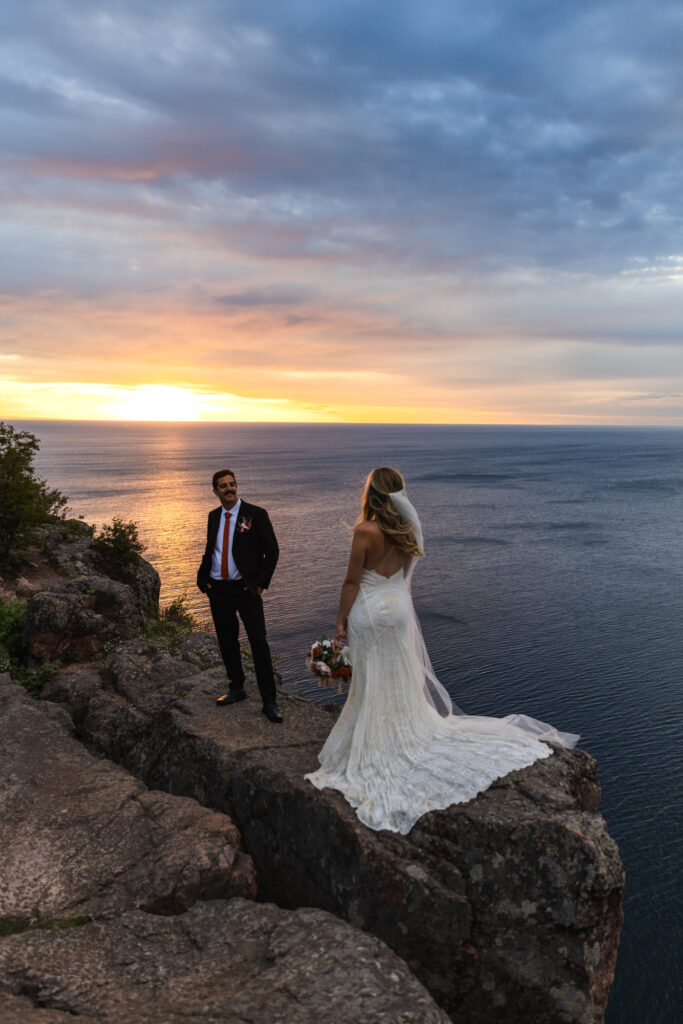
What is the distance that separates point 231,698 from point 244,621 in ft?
4.07

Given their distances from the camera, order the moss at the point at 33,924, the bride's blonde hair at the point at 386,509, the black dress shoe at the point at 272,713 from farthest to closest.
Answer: the black dress shoe at the point at 272,713 → the bride's blonde hair at the point at 386,509 → the moss at the point at 33,924

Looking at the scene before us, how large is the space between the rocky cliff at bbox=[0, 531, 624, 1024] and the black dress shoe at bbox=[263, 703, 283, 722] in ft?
2.39

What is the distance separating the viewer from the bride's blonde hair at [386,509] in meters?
7.08

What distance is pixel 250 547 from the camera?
910cm

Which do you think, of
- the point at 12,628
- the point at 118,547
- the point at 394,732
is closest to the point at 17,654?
the point at 12,628

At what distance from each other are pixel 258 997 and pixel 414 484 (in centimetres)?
9438

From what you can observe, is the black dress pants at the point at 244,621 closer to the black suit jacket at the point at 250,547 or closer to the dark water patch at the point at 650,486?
the black suit jacket at the point at 250,547

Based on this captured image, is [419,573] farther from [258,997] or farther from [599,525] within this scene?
[258,997]

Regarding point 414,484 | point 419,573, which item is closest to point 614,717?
point 419,573

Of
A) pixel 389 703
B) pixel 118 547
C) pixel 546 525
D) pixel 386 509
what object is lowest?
pixel 546 525

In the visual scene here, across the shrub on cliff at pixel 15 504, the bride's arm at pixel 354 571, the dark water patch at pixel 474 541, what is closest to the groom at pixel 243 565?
the bride's arm at pixel 354 571

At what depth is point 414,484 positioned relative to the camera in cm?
9819

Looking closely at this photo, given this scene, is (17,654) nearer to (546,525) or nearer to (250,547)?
(250,547)

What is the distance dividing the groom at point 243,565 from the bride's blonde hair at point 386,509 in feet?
7.84
